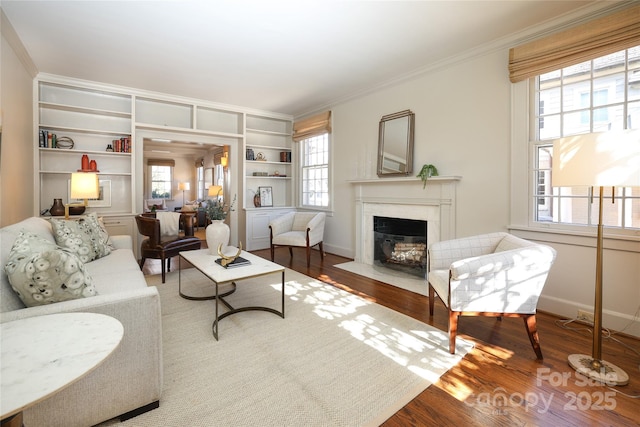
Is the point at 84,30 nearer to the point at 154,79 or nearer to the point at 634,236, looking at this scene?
the point at 154,79

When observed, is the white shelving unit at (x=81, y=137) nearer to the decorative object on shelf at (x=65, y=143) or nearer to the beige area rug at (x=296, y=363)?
the decorative object on shelf at (x=65, y=143)

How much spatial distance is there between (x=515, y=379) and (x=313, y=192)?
14.7ft

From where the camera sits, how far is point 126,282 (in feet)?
7.43

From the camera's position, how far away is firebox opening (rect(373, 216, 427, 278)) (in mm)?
3883

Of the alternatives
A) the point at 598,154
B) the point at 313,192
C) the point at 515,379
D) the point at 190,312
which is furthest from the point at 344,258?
the point at 598,154

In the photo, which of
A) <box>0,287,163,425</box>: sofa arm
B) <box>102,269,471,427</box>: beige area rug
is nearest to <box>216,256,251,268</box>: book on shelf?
<box>102,269,471,427</box>: beige area rug

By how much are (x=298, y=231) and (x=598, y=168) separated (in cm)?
390

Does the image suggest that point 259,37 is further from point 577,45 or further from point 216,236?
point 577,45

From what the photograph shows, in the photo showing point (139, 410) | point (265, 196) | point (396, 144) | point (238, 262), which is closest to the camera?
point (139, 410)

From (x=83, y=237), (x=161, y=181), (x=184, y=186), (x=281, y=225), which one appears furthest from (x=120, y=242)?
(x=161, y=181)

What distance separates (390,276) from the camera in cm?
390

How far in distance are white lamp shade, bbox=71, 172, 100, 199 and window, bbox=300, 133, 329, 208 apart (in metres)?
3.38

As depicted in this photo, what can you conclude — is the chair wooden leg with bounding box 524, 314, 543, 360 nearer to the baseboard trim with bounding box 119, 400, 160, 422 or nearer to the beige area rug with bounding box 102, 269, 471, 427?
the beige area rug with bounding box 102, 269, 471, 427

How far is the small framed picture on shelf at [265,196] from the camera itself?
19.7 ft
